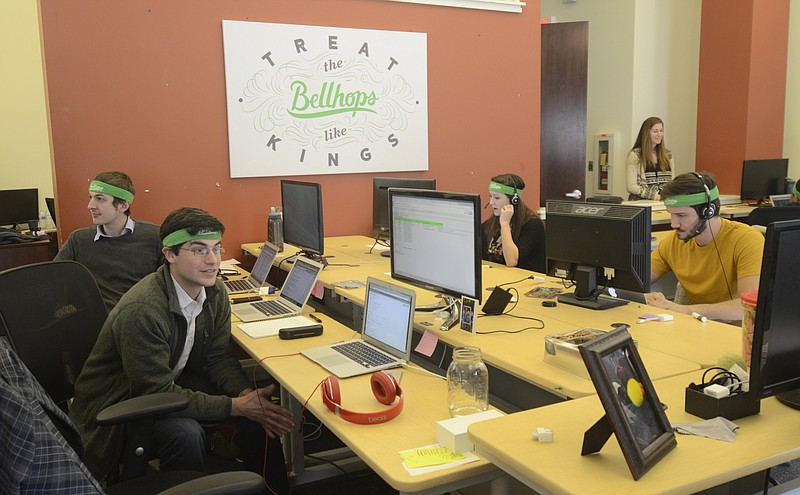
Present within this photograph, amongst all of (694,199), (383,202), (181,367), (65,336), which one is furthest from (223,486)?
(383,202)

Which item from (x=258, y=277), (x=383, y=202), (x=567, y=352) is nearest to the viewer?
(x=567, y=352)

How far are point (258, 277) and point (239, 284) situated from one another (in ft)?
0.36

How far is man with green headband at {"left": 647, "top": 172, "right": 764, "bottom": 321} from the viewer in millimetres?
2830

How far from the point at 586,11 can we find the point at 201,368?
6506 millimetres

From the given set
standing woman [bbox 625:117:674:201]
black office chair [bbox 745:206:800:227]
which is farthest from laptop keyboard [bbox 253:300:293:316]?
standing woman [bbox 625:117:674:201]

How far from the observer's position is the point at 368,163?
5043 mm

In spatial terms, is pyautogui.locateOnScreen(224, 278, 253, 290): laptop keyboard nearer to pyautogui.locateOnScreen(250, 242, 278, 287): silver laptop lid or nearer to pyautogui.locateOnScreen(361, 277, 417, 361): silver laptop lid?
pyautogui.locateOnScreen(250, 242, 278, 287): silver laptop lid

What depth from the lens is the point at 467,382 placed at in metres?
1.90

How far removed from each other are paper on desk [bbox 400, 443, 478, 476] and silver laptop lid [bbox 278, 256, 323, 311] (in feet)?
4.74

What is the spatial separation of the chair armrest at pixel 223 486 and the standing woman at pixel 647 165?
5572mm

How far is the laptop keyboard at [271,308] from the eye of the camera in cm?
306

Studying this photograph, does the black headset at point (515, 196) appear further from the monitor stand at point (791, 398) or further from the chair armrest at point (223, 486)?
the chair armrest at point (223, 486)

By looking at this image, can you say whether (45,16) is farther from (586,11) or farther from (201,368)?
(586,11)

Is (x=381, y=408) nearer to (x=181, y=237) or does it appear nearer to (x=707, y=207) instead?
(x=181, y=237)
